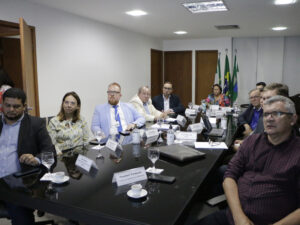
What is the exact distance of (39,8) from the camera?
394 cm

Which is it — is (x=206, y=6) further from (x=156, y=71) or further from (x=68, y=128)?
(x=156, y=71)

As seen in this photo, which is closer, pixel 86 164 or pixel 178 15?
pixel 86 164

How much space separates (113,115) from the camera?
3299mm

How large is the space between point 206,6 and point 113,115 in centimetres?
222

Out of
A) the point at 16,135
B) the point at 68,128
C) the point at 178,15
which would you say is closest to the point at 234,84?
the point at 178,15

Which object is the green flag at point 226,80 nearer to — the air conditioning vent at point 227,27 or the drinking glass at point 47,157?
the air conditioning vent at point 227,27

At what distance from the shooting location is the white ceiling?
3859 mm

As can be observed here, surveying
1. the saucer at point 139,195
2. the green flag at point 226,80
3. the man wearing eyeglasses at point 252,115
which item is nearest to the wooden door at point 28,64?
the saucer at point 139,195

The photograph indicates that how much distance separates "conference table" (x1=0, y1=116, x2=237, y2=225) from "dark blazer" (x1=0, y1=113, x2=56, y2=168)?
0.36 meters

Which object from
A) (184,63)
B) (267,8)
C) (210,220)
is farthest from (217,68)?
(210,220)

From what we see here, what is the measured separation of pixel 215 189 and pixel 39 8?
3548 millimetres

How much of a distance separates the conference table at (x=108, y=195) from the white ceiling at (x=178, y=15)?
2789 mm

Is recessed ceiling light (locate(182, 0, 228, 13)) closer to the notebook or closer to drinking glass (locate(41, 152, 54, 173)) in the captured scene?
the notebook

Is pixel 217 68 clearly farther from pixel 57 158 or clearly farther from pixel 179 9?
pixel 57 158
